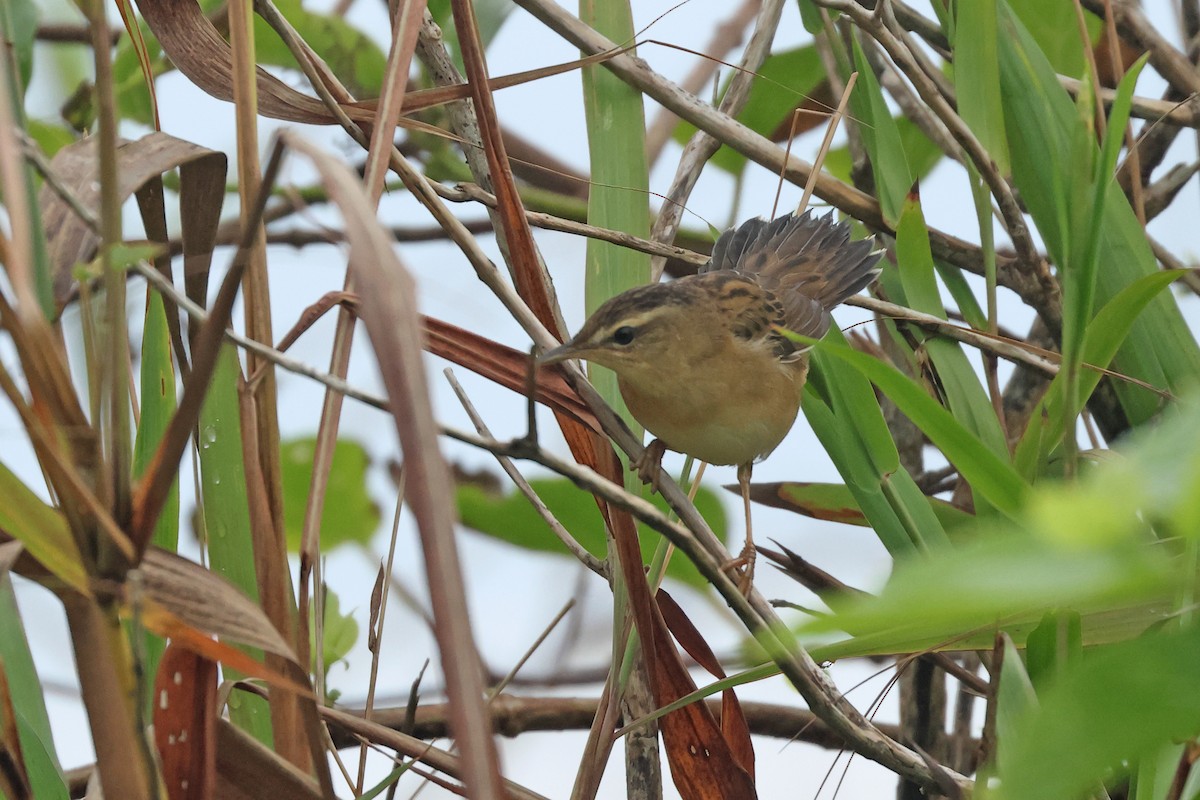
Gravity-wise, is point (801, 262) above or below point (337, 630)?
above

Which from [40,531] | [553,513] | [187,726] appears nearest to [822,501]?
[553,513]

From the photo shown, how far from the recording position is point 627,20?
1.95 metres

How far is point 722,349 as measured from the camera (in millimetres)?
2455

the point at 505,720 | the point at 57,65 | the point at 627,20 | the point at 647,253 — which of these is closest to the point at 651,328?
the point at 647,253

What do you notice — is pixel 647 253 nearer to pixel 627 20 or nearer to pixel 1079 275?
pixel 627 20

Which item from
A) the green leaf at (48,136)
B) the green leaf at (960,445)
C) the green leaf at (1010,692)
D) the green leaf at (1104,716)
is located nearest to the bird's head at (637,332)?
the green leaf at (960,445)

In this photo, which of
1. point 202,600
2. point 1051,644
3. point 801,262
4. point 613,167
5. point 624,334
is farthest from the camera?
point 801,262

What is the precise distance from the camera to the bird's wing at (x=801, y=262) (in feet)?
8.52

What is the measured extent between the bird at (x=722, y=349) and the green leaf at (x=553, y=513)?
0.25m

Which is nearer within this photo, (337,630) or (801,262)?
(337,630)

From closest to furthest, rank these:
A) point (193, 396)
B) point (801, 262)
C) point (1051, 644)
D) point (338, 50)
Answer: point (193, 396) < point (1051, 644) < point (338, 50) < point (801, 262)

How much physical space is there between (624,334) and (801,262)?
3.51 feet

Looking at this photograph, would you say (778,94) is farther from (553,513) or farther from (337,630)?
(337,630)

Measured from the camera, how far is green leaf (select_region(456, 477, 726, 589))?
2469 mm
